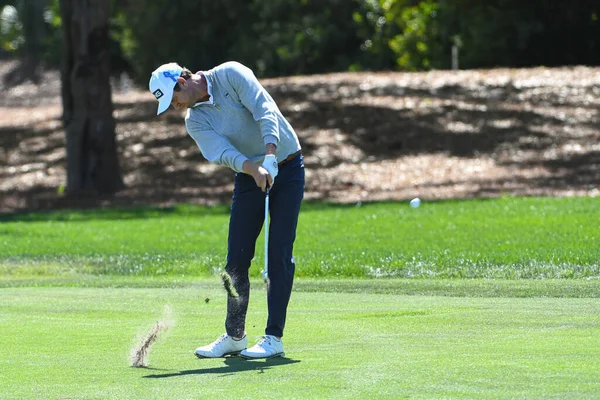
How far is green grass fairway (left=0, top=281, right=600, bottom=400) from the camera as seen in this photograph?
20.4ft

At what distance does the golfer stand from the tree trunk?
56.7 ft

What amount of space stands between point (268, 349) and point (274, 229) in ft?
2.38

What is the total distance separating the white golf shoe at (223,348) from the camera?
7.62m

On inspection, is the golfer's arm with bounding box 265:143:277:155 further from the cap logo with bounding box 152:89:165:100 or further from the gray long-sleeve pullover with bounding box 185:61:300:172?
the cap logo with bounding box 152:89:165:100

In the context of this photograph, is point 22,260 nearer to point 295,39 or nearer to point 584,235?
point 584,235

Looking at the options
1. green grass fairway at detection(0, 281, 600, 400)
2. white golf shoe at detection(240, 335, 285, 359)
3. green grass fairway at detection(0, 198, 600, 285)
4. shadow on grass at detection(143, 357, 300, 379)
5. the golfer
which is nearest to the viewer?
green grass fairway at detection(0, 281, 600, 400)

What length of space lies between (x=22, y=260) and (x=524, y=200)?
29.9 feet

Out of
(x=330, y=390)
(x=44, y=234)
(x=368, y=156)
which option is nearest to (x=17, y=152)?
(x=368, y=156)

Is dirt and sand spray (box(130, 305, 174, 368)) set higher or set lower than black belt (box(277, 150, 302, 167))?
lower

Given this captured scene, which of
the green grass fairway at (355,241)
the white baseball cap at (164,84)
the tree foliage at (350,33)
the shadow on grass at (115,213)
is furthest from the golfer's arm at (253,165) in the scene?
the tree foliage at (350,33)

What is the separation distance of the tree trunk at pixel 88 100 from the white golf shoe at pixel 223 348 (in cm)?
1739

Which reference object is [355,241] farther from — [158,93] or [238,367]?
[158,93]

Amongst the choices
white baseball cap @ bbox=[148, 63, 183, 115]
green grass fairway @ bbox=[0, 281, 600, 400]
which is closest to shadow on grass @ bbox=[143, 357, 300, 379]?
green grass fairway @ bbox=[0, 281, 600, 400]

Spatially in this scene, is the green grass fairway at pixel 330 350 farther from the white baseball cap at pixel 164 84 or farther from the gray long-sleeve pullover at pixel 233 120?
the white baseball cap at pixel 164 84
